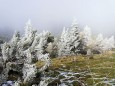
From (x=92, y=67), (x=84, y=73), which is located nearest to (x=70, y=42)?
(x=92, y=67)

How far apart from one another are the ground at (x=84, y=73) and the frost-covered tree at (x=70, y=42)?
42159 millimetres

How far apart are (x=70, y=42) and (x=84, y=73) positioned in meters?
61.0

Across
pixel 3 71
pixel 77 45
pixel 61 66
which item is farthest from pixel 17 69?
pixel 77 45

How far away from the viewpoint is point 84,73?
6419cm

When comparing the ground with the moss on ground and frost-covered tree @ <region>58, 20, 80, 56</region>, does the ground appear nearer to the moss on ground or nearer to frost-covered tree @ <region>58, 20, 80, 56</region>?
the moss on ground

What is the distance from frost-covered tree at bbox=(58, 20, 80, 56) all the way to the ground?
42159mm

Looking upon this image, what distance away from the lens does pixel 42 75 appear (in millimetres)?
47656

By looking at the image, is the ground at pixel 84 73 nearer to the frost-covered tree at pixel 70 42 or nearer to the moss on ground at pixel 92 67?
the moss on ground at pixel 92 67

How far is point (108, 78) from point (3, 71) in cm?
2143

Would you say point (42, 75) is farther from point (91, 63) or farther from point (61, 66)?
point (91, 63)

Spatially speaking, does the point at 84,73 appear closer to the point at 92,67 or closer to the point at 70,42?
the point at 92,67

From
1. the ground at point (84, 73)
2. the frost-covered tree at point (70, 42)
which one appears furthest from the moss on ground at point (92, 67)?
the frost-covered tree at point (70, 42)

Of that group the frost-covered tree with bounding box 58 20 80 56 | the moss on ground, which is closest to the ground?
the moss on ground

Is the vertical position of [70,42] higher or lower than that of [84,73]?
higher
